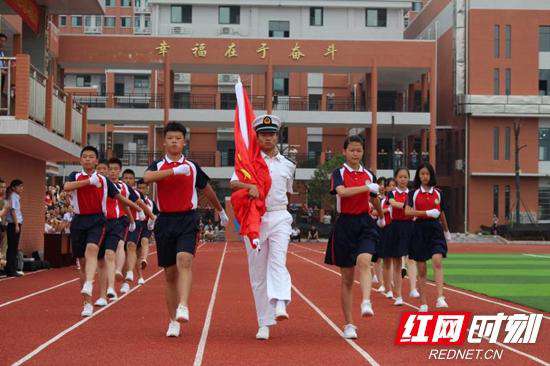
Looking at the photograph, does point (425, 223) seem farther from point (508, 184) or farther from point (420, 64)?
point (508, 184)

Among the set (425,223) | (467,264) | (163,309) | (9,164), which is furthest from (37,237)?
(425,223)

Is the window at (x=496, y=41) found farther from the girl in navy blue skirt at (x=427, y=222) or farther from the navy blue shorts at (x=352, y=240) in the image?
the navy blue shorts at (x=352, y=240)

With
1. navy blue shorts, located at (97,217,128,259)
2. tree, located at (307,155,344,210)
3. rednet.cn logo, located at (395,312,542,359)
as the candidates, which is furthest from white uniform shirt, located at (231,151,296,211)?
tree, located at (307,155,344,210)

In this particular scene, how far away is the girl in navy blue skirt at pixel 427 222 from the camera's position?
510 inches

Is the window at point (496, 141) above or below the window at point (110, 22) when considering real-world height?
below

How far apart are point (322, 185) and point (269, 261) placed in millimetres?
49174

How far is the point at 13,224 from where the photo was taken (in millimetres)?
20172

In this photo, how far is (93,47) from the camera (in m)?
54.3

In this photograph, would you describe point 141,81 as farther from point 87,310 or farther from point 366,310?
point 366,310

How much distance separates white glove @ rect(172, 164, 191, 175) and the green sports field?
661 centimetres

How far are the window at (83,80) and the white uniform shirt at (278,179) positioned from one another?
76066 millimetres

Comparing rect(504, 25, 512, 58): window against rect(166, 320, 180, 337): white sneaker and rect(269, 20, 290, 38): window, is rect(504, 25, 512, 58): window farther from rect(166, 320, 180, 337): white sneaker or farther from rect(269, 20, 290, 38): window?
rect(166, 320, 180, 337): white sneaker

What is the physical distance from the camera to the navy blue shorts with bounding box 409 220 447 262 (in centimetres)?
1301

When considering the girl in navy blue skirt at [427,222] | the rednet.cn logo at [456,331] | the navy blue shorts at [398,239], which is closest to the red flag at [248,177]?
the rednet.cn logo at [456,331]
